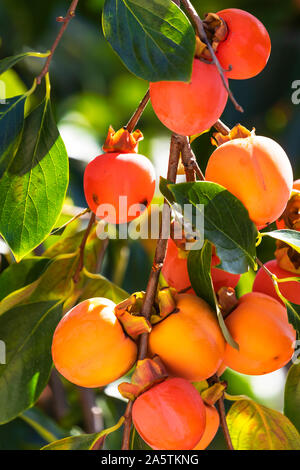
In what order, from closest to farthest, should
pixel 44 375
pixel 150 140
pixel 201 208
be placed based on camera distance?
pixel 201 208 < pixel 44 375 < pixel 150 140

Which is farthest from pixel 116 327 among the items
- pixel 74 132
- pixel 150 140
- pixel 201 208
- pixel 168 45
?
pixel 150 140

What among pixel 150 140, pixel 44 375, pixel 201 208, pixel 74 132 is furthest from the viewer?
pixel 150 140

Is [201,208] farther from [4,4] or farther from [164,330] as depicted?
[4,4]

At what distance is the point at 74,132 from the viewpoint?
136cm

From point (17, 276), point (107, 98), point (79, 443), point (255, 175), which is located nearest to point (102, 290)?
point (17, 276)

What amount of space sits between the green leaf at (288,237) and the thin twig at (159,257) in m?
Answer: 0.09

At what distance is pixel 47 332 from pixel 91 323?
192 mm

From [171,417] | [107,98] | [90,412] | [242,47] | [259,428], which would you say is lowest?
[90,412]

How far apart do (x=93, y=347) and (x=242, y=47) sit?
0.30m

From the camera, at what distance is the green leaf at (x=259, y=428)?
71cm

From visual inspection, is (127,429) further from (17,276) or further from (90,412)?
(90,412)

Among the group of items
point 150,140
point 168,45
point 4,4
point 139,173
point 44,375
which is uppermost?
point 168,45

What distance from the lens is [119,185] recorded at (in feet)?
2.12

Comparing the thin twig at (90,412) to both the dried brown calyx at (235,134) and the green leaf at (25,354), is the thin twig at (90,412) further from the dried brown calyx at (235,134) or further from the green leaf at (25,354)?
the dried brown calyx at (235,134)
